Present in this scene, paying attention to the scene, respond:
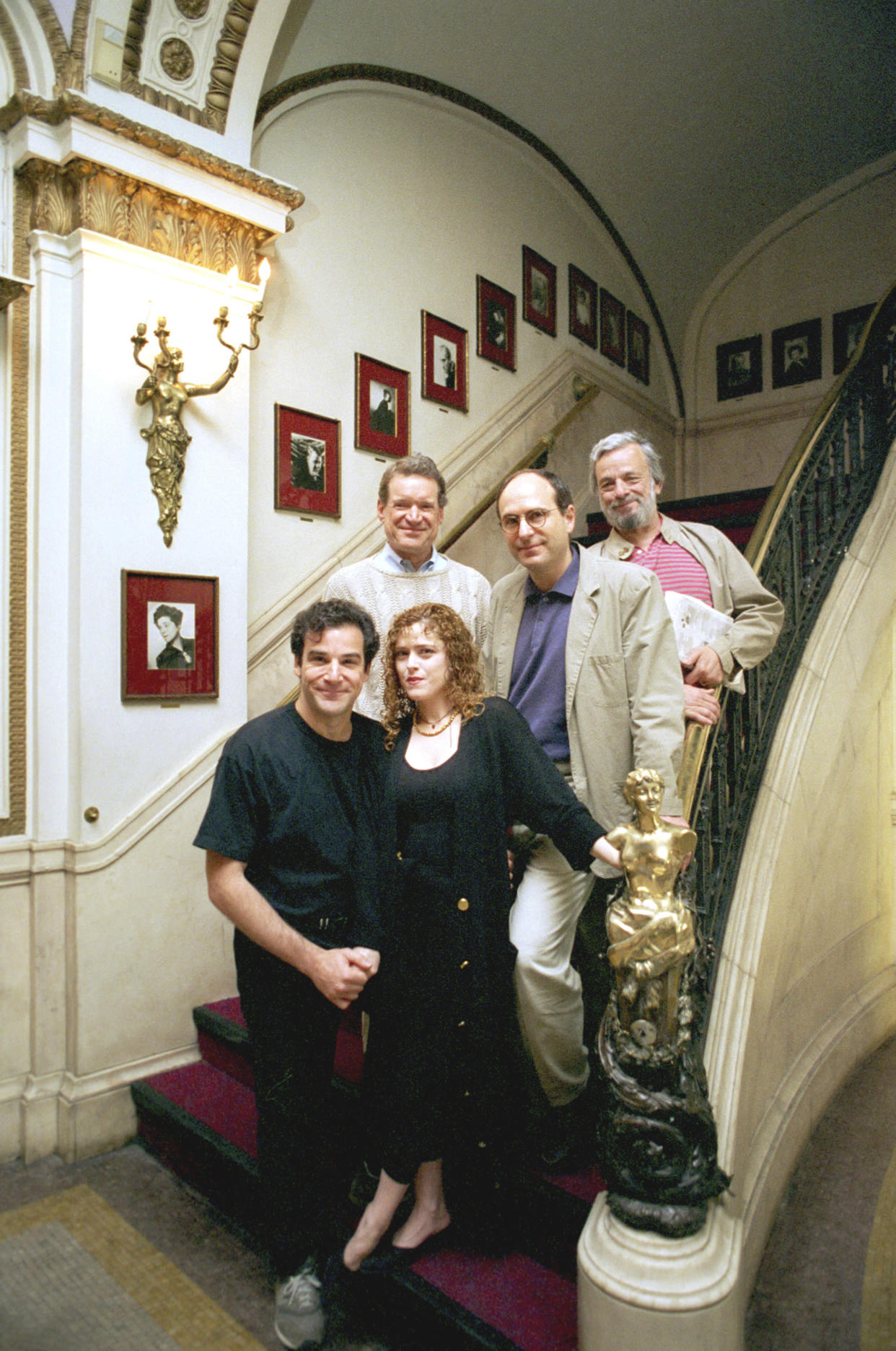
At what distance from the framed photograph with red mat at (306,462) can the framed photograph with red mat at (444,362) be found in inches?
30.9

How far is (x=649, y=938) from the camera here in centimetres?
169

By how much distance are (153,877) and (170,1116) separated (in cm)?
78

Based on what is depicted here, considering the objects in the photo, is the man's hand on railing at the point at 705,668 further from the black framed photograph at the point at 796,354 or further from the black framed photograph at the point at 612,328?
the black framed photograph at the point at 796,354

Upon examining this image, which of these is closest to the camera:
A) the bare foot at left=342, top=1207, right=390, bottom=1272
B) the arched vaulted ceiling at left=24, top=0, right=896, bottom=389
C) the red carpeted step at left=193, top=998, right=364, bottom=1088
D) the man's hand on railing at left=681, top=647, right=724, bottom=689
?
the bare foot at left=342, top=1207, right=390, bottom=1272

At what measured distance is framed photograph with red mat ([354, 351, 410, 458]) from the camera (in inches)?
158

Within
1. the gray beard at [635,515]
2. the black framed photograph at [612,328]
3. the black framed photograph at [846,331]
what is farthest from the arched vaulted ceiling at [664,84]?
the gray beard at [635,515]

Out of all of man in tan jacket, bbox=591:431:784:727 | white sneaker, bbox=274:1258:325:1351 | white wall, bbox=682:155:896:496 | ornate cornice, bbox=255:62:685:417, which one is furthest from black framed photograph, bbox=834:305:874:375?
white sneaker, bbox=274:1258:325:1351

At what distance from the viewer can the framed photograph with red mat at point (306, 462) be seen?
3.66m

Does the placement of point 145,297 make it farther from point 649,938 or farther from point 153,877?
point 649,938

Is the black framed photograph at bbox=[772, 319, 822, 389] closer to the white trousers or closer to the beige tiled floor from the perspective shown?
the beige tiled floor

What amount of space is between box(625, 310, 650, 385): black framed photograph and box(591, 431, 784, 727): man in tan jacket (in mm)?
4037

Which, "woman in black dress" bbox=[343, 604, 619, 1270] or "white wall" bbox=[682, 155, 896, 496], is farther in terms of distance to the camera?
"white wall" bbox=[682, 155, 896, 496]

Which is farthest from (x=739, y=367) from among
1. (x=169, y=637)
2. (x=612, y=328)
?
(x=169, y=637)

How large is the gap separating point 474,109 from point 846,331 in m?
3.16
